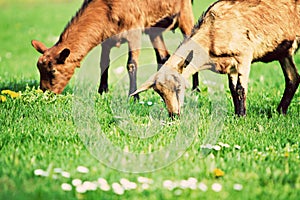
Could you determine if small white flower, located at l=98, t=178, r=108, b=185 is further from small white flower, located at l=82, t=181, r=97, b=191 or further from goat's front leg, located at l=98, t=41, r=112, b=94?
goat's front leg, located at l=98, t=41, r=112, b=94

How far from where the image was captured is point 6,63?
455 inches

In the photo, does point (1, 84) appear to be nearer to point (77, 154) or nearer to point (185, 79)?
point (185, 79)

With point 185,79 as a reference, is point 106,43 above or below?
above

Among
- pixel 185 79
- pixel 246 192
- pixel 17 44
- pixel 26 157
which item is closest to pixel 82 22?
pixel 185 79

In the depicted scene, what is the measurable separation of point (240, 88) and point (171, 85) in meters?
0.86

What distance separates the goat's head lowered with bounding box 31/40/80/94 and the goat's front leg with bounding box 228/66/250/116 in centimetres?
228

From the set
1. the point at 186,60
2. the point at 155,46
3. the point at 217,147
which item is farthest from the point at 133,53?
the point at 217,147

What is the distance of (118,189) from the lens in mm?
3924

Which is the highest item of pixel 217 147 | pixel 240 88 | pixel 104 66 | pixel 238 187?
pixel 104 66

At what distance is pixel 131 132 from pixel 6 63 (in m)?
6.69

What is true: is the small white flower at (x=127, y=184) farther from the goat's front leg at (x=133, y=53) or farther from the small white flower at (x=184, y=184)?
the goat's front leg at (x=133, y=53)

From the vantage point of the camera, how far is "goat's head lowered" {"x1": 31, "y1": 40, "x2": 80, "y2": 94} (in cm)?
732

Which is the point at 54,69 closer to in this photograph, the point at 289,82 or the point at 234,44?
the point at 234,44

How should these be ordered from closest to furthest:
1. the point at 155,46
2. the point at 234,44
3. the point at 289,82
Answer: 1. the point at 234,44
2. the point at 289,82
3. the point at 155,46
